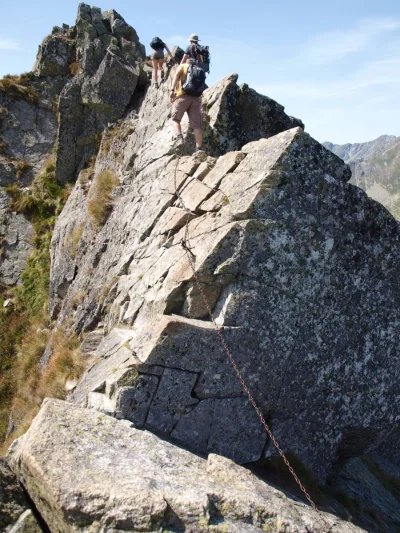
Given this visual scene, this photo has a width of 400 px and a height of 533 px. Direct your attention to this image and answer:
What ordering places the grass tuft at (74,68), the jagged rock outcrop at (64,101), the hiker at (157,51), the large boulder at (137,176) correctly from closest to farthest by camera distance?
the large boulder at (137,176) < the hiker at (157,51) < the jagged rock outcrop at (64,101) < the grass tuft at (74,68)

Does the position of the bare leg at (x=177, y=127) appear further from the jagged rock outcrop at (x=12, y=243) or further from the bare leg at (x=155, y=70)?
the jagged rock outcrop at (x=12, y=243)

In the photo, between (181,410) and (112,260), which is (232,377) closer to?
(181,410)

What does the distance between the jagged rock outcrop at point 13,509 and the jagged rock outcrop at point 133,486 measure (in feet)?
0.52

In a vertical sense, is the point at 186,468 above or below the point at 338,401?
below

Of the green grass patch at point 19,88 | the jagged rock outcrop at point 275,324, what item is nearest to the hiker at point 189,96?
the jagged rock outcrop at point 275,324

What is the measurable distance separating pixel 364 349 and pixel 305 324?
139 cm

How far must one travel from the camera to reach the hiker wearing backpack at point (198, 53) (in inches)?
530

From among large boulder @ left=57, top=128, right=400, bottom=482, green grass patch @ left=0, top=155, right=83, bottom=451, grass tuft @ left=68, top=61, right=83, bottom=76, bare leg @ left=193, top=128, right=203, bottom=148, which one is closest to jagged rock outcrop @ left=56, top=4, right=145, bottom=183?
grass tuft @ left=68, top=61, right=83, bottom=76

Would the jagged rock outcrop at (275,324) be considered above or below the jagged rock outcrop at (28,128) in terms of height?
below

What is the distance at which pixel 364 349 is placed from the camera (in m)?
8.81

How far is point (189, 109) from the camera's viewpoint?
13328 mm

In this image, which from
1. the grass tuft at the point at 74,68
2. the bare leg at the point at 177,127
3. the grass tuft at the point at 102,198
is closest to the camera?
the bare leg at the point at 177,127

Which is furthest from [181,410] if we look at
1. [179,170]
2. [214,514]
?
[179,170]

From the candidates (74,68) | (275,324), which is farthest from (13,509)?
(74,68)
